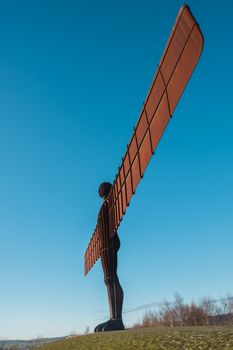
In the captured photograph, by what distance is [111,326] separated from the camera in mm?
12031

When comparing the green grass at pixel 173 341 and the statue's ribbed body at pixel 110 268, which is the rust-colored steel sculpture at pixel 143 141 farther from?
the green grass at pixel 173 341

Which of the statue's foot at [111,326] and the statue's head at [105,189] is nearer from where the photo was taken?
the statue's foot at [111,326]

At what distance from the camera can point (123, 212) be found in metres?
11.5

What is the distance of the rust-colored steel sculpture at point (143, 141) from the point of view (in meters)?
7.00

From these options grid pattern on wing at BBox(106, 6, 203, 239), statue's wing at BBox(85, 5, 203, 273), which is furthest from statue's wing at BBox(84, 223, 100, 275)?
grid pattern on wing at BBox(106, 6, 203, 239)

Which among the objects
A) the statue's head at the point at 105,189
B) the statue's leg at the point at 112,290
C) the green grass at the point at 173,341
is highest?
the statue's head at the point at 105,189

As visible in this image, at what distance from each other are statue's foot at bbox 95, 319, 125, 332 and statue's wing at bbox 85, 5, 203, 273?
2.81 meters

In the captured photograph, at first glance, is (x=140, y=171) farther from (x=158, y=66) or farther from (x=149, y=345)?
(x=149, y=345)

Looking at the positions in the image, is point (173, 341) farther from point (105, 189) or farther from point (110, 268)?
point (105, 189)

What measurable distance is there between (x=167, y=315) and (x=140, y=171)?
29.8 metres

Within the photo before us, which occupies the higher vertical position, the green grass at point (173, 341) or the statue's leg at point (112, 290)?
the statue's leg at point (112, 290)

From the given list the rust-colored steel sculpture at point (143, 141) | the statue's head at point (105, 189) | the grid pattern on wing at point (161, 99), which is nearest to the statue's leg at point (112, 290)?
the rust-colored steel sculpture at point (143, 141)

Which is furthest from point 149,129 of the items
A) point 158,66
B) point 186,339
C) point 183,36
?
point 186,339

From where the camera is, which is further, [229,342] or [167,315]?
[167,315]
